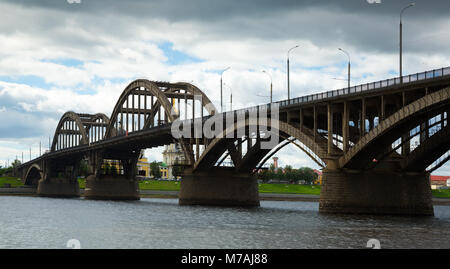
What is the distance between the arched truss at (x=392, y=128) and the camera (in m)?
55.9

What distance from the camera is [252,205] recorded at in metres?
98.2

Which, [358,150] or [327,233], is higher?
[358,150]

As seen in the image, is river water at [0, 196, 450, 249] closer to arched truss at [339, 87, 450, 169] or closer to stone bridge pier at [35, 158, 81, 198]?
arched truss at [339, 87, 450, 169]

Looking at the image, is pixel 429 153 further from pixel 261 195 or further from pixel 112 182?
pixel 261 195

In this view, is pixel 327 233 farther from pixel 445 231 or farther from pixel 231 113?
pixel 231 113

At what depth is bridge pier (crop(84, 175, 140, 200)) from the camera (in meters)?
140

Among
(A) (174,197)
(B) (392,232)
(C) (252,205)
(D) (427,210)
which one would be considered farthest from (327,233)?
(A) (174,197)

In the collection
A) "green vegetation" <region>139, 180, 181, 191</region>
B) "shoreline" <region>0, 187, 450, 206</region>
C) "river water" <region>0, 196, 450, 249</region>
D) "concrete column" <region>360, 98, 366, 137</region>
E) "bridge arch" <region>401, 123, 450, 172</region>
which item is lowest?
"shoreline" <region>0, 187, 450, 206</region>

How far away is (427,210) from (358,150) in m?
11.5

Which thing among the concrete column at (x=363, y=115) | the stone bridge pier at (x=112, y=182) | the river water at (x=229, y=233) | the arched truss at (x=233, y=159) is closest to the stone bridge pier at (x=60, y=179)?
the stone bridge pier at (x=112, y=182)

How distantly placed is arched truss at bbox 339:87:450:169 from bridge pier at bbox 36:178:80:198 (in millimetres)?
113047

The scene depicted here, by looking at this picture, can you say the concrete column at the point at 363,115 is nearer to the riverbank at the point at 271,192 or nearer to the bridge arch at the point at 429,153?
the bridge arch at the point at 429,153

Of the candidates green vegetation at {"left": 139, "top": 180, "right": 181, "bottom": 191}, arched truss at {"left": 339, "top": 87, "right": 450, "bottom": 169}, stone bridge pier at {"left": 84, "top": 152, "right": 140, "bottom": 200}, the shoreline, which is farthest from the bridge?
green vegetation at {"left": 139, "top": 180, "right": 181, "bottom": 191}

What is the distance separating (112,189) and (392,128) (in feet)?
293
